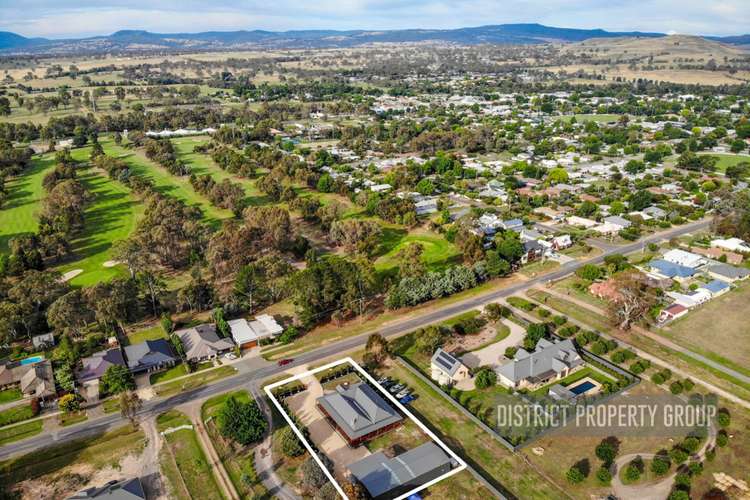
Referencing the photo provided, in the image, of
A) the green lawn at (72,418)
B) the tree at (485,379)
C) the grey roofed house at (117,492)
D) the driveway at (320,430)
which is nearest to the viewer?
the grey roofed house at (117,492)

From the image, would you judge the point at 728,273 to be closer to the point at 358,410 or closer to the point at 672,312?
the point at 672,312

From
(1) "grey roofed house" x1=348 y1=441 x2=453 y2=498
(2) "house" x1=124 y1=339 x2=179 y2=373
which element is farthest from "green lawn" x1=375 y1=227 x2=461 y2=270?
(1) "grey roofed house" x1=348 y1=441 x2=453 y2=498

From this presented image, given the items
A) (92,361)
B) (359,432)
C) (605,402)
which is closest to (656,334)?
(605,402)

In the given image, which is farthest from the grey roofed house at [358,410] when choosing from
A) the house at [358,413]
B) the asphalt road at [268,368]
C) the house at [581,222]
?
the house at [581,222]

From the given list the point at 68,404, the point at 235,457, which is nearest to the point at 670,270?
the point at 235,457

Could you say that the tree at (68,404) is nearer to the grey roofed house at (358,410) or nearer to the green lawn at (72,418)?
the green lawn at (72,418)

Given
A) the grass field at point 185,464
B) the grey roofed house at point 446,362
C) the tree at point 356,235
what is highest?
the tree at point 356,235
